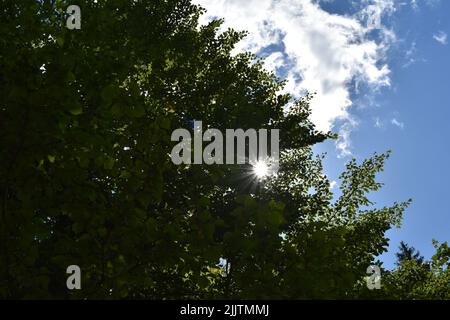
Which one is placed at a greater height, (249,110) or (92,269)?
(249,110)

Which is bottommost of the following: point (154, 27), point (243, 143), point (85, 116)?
point (85, 116)

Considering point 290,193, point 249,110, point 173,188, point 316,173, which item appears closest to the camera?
point 173,188

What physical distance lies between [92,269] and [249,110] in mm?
6214

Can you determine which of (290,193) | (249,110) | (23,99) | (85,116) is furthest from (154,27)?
(23,99)

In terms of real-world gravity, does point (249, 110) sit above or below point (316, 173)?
above

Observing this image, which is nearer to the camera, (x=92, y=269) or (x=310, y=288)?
(x=310, y=288)

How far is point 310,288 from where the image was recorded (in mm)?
2416

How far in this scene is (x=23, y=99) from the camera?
250cm

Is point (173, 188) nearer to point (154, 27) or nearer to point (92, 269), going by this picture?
point (92, 269)

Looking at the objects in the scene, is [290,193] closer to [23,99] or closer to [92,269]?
[92,269]
